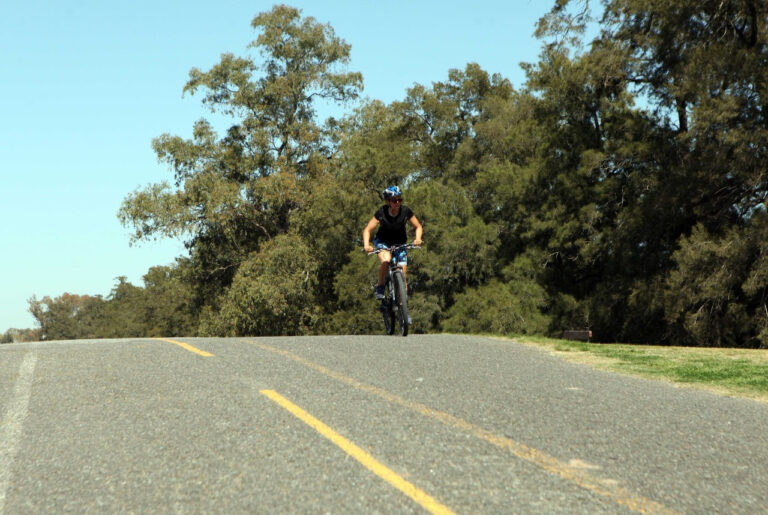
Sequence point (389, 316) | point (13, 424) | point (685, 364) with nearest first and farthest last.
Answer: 1. point (13, 424)
2. point (685, 364)
3. point (389, 316)

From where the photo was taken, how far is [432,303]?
39.1 m

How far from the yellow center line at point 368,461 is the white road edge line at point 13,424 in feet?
7.02

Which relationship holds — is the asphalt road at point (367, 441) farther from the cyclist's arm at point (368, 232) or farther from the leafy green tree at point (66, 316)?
the leafy green tree at point (66, 316)

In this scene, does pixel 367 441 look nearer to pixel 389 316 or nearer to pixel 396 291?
pixel 396 291

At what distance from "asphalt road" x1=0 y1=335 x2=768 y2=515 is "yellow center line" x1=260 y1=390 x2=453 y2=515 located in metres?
0.02

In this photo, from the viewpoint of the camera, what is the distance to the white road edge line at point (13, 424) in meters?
5.29

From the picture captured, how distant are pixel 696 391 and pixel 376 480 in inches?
206

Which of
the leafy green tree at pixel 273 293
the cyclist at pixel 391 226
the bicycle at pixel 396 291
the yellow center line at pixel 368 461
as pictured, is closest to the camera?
the yellow center line at pixel 368 461

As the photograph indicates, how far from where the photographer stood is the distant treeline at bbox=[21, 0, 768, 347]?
25.1 meters

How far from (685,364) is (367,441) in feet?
23.4

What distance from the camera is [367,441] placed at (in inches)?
226

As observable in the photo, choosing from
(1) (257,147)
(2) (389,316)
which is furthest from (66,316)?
(2) (389,316)

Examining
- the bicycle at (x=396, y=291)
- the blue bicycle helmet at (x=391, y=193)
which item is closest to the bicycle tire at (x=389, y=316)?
the bicycle at (x=396, y=291)

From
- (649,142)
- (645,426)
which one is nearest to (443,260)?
(649,142)
